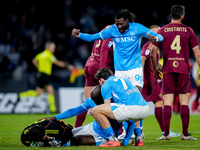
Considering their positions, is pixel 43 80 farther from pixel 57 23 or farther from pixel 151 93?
pixel 151 93

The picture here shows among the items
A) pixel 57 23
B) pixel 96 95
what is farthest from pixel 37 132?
pixel 57 23

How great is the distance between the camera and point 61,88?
588 inches

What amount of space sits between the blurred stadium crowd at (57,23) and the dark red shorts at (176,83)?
9.15 m

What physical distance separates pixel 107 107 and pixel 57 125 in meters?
0.85

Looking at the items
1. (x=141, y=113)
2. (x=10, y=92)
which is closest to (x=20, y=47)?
(x=10, y=92)

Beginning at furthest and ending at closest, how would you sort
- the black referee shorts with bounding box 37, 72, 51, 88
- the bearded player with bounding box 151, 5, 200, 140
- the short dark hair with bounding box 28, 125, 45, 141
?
the black referee shorts with bounding box 37, 72, 51, 88 → the bearded player with bounding box 151, 5, 200, 140 → the short dark hair with bounding box 28, 125, 45, 141

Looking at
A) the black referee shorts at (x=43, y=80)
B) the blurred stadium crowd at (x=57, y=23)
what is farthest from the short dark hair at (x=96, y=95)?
the blurred stadium crowd at (x=57, y=23)

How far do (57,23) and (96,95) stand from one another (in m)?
13.8

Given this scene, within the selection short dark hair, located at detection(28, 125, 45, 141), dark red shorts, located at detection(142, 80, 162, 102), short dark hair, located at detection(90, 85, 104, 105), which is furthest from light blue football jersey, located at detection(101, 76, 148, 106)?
dark red shorts, located at detection(142, 80, 162, 102)

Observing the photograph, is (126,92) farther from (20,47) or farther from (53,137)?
(20,47)

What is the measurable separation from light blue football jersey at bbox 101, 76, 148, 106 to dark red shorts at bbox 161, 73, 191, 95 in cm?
155

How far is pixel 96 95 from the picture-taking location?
20.4 feet

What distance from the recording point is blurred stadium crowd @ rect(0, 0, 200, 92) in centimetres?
1761

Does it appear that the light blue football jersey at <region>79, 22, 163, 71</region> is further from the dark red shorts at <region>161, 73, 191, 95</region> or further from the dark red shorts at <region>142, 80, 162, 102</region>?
the dark red shorts at <region>142, 80, 162, 102</region>
